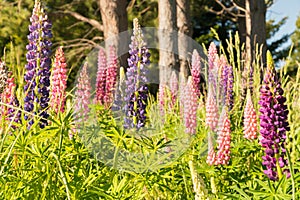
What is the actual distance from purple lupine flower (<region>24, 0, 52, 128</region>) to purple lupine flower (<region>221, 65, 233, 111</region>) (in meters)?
1.54

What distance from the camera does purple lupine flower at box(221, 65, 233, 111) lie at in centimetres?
377

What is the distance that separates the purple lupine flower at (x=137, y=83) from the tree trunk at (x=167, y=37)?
5.90 metres

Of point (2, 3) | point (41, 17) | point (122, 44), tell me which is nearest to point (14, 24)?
point (2, 3)

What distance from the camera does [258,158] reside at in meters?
2.70

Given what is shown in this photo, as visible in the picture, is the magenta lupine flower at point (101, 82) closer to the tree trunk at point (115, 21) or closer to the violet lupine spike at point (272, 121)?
the violet lupine spike at point (272, 121)

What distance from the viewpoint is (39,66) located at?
103 inches

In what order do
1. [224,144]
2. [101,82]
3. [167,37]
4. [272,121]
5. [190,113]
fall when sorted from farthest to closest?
1. [167,37]
2. [101,82]
3. [190,113]
4. [224,144]
5. [272,121]

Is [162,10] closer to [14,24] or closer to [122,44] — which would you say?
[122,44]

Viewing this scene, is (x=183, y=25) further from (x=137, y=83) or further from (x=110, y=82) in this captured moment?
(x=137, y=83)

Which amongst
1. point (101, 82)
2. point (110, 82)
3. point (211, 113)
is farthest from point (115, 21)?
point (211, 113)

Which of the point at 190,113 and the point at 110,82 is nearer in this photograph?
the point at 190,113

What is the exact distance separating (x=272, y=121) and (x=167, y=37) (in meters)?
7.17

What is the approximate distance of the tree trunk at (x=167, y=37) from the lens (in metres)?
9.08

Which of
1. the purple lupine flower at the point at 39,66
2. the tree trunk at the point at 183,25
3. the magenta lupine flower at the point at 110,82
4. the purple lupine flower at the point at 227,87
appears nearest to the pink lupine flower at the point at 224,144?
the purple lupine flower at the point at 39,66
